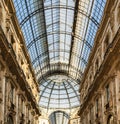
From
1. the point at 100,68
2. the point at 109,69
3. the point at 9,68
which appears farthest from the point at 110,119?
the point at 9,68

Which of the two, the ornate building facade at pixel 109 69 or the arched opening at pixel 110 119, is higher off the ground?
Result: the ornate building facade at pixel 109 69

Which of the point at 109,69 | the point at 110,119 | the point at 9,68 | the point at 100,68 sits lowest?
the point at 110,119

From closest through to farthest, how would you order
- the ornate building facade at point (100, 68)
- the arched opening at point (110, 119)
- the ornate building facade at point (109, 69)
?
the ornate building facade at point (109, 69)
the ornate building facade at point (100, 68)
the arched opening at point (110, 119)

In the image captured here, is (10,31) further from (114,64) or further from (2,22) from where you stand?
(114,64)

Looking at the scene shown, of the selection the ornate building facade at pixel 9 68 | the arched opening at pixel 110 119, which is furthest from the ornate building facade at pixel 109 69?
the ornate building facade at pixel 9 68

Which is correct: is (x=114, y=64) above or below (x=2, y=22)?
below

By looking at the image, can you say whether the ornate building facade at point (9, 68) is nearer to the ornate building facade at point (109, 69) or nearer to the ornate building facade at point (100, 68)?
the ornate building facade at point (100, 68)

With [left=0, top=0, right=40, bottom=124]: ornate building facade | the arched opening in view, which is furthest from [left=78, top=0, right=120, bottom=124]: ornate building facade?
[left=0, top=0, right=40, bottom=124]: ornate building facade

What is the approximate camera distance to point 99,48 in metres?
44.5

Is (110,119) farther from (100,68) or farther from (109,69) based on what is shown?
(100,68)

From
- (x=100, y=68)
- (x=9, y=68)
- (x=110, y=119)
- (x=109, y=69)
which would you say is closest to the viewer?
(x=109, y=69)

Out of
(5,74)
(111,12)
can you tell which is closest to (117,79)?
(111,12)

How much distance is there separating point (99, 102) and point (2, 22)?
1597cm

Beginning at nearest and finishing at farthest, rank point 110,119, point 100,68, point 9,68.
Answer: point 110,119
point 9,68
point 100,68
